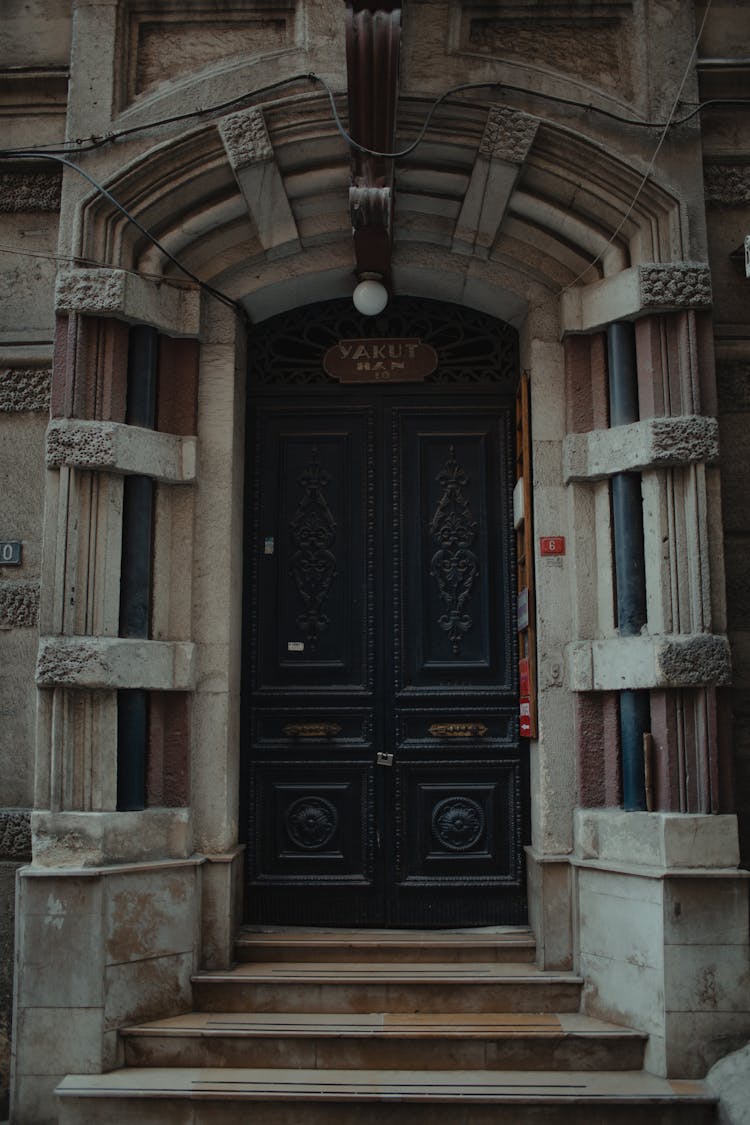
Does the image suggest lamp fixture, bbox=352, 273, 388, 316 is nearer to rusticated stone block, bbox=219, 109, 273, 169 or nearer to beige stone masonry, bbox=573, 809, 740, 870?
rusticated stone block, bbox=219, 109, 273, 169

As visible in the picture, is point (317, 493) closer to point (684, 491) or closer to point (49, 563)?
point (49, 563)

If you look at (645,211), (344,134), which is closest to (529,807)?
(645,211)

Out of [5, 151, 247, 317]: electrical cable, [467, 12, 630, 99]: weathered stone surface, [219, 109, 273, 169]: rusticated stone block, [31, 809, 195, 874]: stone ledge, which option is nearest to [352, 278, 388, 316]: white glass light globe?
[5, 151, 247, 317]: electrical cable

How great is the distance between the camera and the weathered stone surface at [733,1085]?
173 inches

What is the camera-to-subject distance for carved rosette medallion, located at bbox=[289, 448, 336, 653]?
604cm

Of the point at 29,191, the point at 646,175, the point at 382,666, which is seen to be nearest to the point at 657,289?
the point at 646,175

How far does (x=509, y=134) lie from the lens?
5504 millimetres

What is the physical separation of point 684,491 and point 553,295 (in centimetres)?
141

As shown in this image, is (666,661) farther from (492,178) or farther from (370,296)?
(492,178)

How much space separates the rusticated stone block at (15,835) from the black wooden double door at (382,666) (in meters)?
1.21

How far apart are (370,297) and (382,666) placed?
2.12 meters

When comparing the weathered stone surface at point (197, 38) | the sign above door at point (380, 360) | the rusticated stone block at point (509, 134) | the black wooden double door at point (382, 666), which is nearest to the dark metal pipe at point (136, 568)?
the black wooden double door at point (382, 666)

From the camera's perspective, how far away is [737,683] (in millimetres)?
5508

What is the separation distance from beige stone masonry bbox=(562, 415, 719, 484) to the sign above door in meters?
1.30
